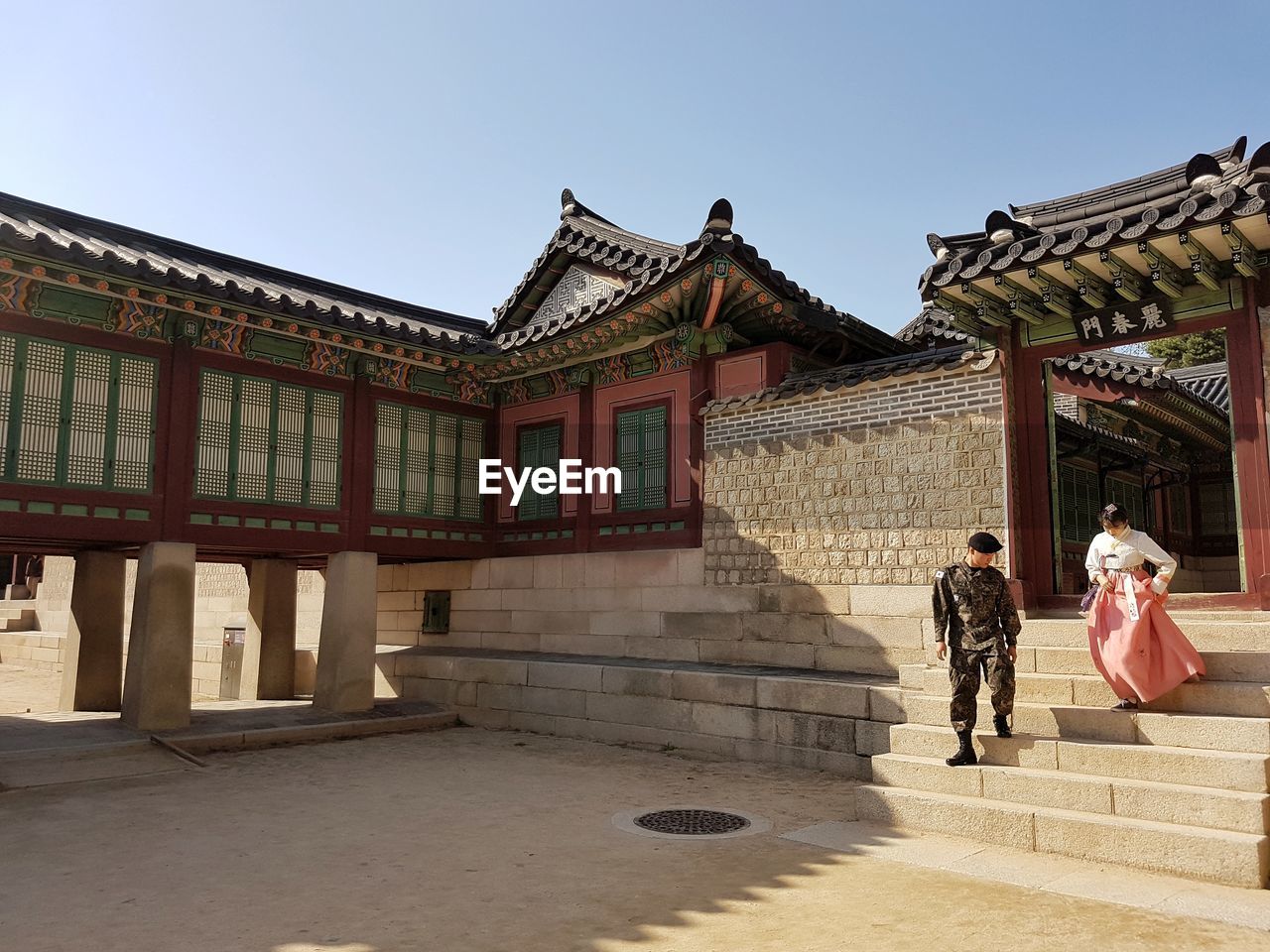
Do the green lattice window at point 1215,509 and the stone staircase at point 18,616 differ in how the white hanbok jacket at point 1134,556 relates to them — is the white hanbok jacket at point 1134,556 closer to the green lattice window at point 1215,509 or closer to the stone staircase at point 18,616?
the green lattice window at point 1215,509

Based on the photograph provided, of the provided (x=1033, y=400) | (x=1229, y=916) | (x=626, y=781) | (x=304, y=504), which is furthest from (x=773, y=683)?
(x=304, y=504)

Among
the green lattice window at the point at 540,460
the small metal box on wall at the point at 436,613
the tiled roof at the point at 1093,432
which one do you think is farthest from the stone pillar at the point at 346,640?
the tiled roof at the point at 1093,432

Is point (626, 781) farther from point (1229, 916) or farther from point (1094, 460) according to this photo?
point (1094, 460)

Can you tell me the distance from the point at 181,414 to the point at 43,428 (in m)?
1.50

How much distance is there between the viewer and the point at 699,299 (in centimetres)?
1191

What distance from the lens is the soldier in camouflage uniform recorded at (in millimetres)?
6867

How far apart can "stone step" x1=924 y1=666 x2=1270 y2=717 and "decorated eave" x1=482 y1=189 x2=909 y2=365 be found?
5.34m

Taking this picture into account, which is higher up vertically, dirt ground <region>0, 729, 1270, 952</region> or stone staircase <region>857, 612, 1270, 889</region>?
stone staircase <region>857, 612, 1270, 889</region>

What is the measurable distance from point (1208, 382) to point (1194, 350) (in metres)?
9.30

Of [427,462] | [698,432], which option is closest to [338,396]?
[427,462]

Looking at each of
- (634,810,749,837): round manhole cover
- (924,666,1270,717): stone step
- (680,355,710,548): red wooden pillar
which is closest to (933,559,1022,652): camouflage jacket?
(924,666,1270,717): stone step

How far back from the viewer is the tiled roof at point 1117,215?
A: 7508mm

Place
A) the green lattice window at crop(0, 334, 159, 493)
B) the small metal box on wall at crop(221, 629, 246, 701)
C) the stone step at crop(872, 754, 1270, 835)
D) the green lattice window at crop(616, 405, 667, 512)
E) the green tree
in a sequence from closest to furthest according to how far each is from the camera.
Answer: the stone step at crop(872, 754, 1270, 835) < the green lattice window at crop(0, 334, 159, 493) < the green lattice window at crop(616, 405, 667, 512) < the small metal box on wall at crop(221, 629, 246, 701) < the green tree

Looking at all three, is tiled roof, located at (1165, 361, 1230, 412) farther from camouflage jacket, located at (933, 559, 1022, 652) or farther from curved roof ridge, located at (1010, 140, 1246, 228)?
camouflage jacket, located at (933, 559, 1022, 652)
